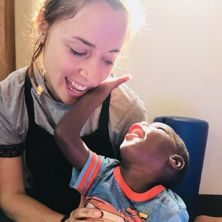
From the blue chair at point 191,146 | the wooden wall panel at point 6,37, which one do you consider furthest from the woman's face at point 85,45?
the blue chair at point 191,146

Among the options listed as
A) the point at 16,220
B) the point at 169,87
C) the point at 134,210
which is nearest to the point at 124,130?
the point at 134,210

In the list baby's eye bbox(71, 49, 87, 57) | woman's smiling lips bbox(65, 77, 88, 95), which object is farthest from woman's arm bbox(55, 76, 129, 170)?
baby's eye bbox(71, 49, 87, 57)

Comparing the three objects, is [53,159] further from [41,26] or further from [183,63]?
[183,63]

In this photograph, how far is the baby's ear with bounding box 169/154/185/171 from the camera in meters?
0.87

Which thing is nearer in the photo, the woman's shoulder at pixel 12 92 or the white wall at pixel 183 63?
the woman's shoulder at pixel 12 92

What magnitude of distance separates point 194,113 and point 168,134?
44.4 inches

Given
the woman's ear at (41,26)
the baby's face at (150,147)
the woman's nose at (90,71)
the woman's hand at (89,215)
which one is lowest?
the woman's hand at (89,215)

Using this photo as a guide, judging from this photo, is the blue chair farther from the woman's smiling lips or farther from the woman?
the woman's smiling lips

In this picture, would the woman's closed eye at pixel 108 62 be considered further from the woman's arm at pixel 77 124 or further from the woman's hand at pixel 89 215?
the woman's hand at pixel 89 215

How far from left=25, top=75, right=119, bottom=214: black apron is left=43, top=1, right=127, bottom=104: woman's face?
0.45ft

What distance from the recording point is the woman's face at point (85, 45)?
2.86 feet

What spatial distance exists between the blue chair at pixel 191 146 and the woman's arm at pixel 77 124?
0.75m

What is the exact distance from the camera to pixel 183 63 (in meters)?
1.92

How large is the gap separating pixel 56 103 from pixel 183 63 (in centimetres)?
111
